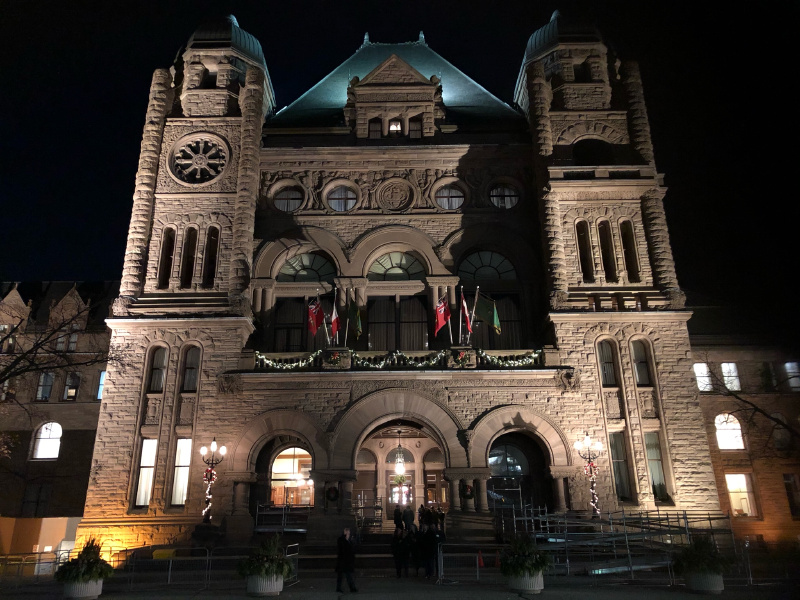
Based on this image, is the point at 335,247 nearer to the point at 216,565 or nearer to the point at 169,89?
the point at 169,89

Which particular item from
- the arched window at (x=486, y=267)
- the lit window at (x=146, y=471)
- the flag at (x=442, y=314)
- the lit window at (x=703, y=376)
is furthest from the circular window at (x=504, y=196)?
the lit window at (x=146, y=471)

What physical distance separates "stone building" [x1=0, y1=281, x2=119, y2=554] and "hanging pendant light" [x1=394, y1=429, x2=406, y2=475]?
1687 cm

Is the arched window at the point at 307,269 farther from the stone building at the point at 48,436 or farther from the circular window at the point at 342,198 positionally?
the stone building at the point at 48,436

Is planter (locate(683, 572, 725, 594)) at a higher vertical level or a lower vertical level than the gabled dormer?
lower

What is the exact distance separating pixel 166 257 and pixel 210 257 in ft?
6.84

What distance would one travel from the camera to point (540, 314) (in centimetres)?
3102

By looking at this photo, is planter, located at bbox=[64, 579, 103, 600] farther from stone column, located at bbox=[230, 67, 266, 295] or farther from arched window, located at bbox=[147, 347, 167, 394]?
stone column, located at bbox=[230, 67, 266, 295]

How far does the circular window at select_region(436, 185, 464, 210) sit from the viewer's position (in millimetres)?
33188

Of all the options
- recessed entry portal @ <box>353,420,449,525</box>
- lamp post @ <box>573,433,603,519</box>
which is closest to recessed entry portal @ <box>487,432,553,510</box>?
lamp post @ <box>573,433,603,519</box>

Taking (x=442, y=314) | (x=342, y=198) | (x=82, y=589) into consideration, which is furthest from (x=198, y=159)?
(x=82, y=589)

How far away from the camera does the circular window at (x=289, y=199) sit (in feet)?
109

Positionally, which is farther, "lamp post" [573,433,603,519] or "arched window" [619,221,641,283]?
"arched window" [619,221,641,283]

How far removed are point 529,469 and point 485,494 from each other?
12.4 feet

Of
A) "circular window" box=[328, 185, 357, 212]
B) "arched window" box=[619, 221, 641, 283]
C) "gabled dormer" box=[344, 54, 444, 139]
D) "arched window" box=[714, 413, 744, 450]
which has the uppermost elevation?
"gabled dormer" box=[344, 54, 444, 139]
